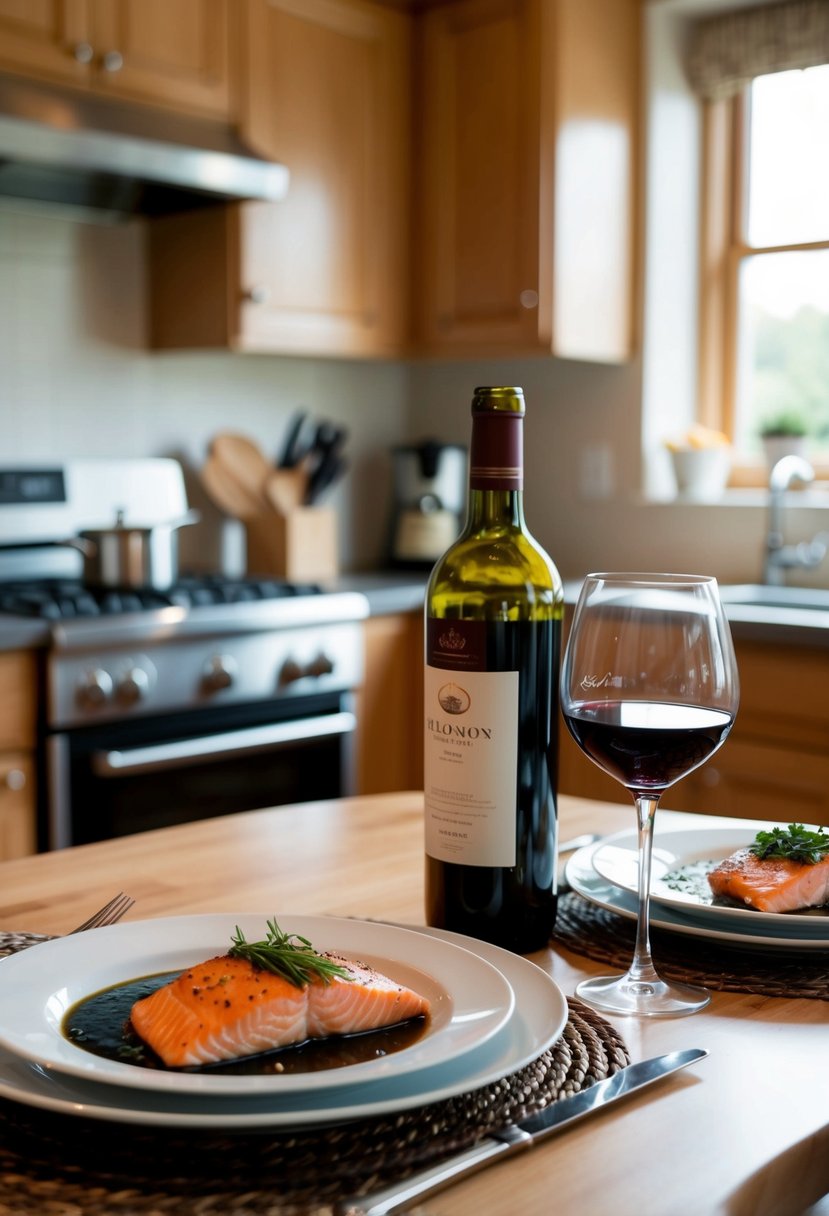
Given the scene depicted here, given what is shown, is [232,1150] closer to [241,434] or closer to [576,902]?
[576,902]

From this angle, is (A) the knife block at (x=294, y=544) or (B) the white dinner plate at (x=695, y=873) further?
(A) the knife block at (x=294, y=544)

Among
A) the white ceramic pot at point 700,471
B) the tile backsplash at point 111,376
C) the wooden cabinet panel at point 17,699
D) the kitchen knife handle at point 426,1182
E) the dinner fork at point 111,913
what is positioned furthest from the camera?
the white ceramic pot at point 700,471

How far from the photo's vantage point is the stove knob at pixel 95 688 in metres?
2.32

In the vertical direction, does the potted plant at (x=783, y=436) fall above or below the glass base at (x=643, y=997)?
above

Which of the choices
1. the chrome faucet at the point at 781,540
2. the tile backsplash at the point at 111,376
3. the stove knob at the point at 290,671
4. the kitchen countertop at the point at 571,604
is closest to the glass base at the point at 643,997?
the kitchen countertop at the point at 571,604

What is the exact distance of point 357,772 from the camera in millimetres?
2879

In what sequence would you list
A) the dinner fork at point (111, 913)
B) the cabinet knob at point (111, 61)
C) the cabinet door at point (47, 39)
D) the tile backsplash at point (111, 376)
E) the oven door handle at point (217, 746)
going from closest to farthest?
the dinner fork at point (111, 913)
the oven door handle at point (217, 746)
the cabinet door at point (47, 39)
the cabinet knob at point (111, 61)
the tile backsplash at point (111, 376)

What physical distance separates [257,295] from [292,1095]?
100 inches

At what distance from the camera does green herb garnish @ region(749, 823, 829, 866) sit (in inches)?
34.3

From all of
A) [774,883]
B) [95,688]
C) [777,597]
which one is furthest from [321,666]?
[774,883]

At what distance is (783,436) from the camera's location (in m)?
3.07

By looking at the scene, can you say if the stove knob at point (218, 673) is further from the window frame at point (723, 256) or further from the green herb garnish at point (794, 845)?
the green herb garnish at point (794, 845)

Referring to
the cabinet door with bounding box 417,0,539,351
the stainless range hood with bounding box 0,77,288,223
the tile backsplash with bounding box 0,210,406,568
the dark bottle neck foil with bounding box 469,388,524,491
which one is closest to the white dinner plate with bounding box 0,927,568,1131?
the dark bottle neck foil with bounding box 469,388,524,491

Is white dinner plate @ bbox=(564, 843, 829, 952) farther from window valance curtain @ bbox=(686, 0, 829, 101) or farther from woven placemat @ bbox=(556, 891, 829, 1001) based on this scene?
window valance curtain @ bbox=(686, 0, 829, 101)
